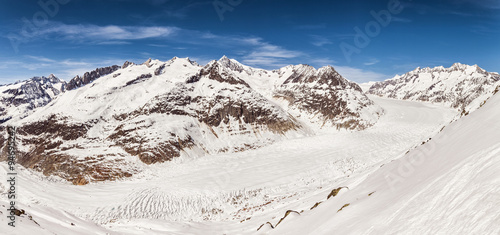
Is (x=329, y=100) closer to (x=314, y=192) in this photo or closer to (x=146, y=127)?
(x=146, y=127)

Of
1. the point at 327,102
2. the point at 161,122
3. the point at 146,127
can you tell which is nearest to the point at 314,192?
the point at 146,127

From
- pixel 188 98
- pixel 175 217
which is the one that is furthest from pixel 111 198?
pixel 188 98

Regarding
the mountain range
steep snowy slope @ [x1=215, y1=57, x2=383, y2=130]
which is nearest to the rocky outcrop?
the mountain range

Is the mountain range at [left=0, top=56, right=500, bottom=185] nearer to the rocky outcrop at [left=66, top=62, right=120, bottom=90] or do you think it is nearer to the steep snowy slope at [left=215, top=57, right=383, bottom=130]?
the steep snowy slope at [left=215, top=57, right=383, bottom=130]

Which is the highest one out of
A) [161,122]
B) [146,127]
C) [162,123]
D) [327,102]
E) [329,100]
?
[329,100]

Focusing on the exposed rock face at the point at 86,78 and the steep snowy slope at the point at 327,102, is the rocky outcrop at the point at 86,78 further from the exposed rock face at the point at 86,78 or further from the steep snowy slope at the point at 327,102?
the steep snowy slope at the point at 327,102

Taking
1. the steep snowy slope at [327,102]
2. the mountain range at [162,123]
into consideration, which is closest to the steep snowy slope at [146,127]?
the mountain range at [162,123]
